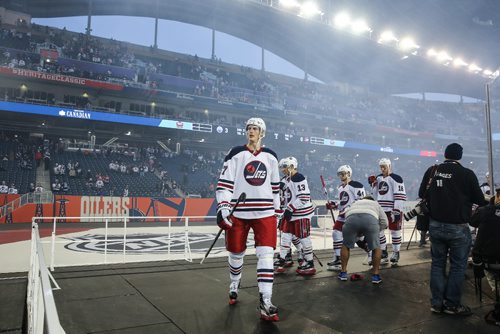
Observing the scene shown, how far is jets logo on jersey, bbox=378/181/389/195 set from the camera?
8180mm

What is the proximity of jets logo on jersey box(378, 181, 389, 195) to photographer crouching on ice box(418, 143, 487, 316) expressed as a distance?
3.65m

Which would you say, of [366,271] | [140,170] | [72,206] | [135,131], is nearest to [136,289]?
[366,271]

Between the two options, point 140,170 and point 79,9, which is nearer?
point 140,170

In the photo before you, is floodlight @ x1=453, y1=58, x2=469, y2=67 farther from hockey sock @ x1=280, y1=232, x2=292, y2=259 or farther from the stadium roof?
hockey sock @ x1=280, y1=232, x2=292, y2=259

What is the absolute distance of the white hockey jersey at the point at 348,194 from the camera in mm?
7254

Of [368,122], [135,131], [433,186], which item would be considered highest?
[368,122]

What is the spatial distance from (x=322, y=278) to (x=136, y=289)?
3.17 metres

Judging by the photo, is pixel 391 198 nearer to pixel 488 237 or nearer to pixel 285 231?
pixel 285 231

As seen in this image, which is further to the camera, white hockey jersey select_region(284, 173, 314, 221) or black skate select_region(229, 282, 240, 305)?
white hockey jersey select_region(284, 173, 314, 221)

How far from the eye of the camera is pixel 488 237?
4.22 meters

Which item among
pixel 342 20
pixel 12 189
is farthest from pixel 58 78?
pixel 342 20

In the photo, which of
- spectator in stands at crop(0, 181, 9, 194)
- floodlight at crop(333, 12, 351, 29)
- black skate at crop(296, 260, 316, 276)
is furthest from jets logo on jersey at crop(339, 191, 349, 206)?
floodlight at crop(333, 12, 351, 29)

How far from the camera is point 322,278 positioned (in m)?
6.18

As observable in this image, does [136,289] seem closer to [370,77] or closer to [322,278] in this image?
[322,278]
